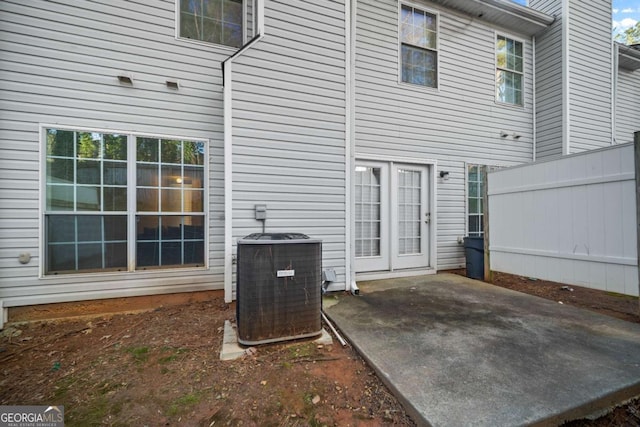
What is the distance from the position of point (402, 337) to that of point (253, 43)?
3999mm

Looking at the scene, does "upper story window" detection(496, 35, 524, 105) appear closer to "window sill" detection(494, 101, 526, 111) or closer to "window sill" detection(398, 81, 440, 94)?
"window sill" detection(494, 101, 526, 111)

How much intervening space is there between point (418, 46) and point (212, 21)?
148 inches

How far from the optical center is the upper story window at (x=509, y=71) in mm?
5914

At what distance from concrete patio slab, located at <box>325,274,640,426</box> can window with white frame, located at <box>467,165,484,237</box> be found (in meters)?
2.13

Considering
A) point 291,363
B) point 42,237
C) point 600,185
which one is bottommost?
point 291,363

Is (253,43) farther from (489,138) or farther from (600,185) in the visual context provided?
(489,138)

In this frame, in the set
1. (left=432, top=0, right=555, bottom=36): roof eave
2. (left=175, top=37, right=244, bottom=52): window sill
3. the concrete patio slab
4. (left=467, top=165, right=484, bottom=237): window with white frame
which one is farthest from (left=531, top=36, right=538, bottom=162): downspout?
(left=175, top=37, right=244, bottom=52): window sill

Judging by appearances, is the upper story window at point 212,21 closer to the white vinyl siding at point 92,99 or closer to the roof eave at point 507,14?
the white vinyl siding at point 92,99

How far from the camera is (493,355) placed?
7.27ft

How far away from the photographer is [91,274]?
10.9ft

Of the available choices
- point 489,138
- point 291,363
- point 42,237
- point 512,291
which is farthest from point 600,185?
point 42,237

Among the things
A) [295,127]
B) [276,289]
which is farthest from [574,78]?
[276,289]

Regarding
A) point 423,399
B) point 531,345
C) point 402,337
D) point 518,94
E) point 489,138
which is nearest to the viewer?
point 423,399

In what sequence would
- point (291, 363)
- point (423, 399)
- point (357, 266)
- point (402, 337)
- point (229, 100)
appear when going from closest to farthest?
point (423, 399), point (291, 363), point (402, 337), point (229, 100), point (357, 266)
